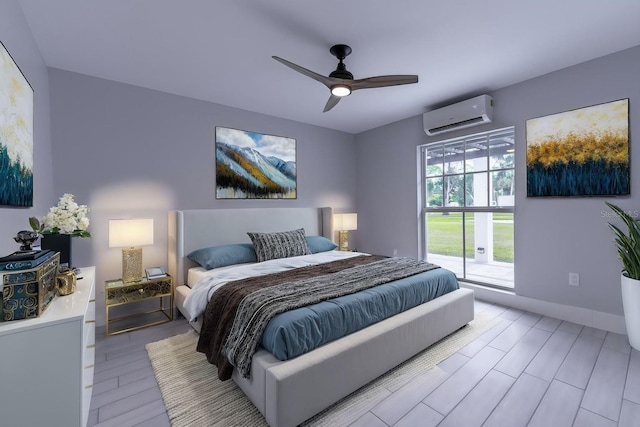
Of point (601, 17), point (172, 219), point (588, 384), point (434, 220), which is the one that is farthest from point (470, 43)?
point (172, 219)

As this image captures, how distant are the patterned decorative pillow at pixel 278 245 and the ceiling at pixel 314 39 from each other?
174cm

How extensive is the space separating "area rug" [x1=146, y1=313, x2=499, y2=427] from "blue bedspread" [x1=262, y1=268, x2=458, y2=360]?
0.40 meters

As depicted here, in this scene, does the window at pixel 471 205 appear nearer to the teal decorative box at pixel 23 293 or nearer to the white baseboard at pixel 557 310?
the white baseboard at pixel 557 310

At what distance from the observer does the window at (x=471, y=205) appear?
3.53 metres

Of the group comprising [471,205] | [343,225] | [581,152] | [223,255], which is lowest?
[223,255]

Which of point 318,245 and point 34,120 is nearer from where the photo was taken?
point 34,120

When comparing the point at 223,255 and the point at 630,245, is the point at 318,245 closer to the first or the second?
the point at 223,255

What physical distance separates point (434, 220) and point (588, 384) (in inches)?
101

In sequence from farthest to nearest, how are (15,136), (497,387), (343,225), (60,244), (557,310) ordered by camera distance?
(343,225) → (557,310) → (60,244) → (497,387) → (15,136)

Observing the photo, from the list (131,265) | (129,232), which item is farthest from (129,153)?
(131,265)

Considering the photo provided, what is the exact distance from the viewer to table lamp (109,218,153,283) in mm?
2729

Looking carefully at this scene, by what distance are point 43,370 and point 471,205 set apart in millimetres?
4233

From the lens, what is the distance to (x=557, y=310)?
301cm

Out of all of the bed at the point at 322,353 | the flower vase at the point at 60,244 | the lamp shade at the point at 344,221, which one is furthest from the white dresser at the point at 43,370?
the lamp shade at the point at 344,221
